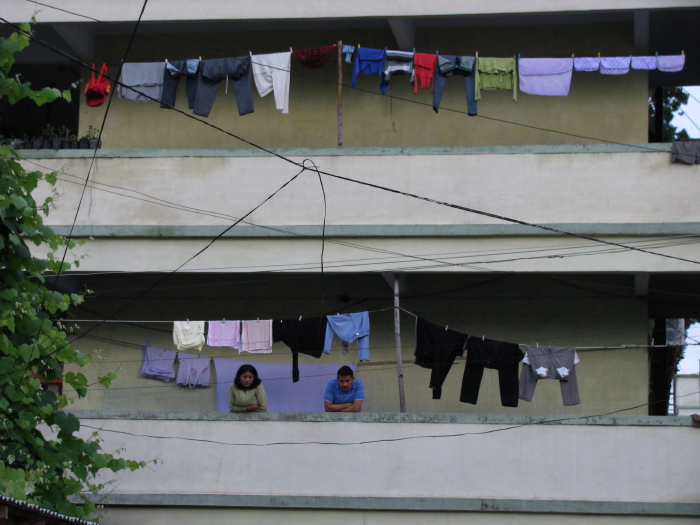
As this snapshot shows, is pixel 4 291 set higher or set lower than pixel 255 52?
lower

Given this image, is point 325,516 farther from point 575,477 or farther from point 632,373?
point 632,373

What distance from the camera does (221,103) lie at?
58.8 feet

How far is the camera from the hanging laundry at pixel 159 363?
1738cm

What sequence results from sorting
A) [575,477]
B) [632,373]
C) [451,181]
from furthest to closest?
[632,373] < [451,181] < [575,477]

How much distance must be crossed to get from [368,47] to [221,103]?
7.94ft

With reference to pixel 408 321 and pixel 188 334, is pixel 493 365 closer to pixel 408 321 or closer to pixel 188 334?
pixel 408 321

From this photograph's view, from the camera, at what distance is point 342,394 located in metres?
15.5

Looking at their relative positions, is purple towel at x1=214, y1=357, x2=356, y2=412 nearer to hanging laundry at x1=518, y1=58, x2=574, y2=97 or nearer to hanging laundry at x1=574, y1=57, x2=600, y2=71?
hanging laundry at x1=518, y1=58, x2=574, y2=97

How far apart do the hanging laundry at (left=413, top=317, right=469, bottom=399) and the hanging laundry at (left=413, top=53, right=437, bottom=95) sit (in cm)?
Answer: 336

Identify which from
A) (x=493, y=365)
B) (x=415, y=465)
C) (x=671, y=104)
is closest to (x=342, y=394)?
(x=415, y=465)

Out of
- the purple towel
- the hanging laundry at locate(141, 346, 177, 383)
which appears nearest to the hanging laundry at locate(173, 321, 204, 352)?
the purple towel

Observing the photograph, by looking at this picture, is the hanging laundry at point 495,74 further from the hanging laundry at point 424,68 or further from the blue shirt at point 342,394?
the blue shirt at point 342,394

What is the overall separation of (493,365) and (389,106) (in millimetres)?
4569

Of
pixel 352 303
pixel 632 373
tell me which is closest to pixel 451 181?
pixel 352 303
